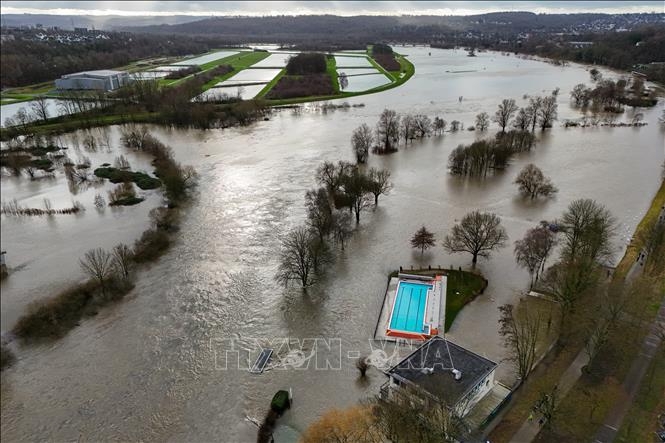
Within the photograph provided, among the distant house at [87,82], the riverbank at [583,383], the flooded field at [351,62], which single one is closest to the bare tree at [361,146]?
the riverbank at [583,383]

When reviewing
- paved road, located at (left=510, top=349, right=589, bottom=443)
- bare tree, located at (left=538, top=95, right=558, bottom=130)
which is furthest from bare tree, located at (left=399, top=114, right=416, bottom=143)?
paved road, located at (left=510, top=349, right=589, bottom=443)

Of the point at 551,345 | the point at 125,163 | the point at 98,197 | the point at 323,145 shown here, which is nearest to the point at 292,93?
the point at 323,145

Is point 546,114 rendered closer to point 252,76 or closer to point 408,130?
point 408,130

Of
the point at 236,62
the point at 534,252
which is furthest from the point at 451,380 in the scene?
the point at 236,62

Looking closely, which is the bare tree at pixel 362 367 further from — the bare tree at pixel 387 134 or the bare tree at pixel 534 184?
the bare tree at pixel 387 134

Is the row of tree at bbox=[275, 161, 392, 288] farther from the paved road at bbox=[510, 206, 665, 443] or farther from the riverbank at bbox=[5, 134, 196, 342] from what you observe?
the paved road at bbox=[510, 206, 665, 443]

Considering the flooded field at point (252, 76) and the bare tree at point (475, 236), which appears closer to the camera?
the bare tree at point (475, 236)

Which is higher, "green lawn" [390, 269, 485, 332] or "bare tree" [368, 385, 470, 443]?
"bare tree" [368, 385, 470, 443]
